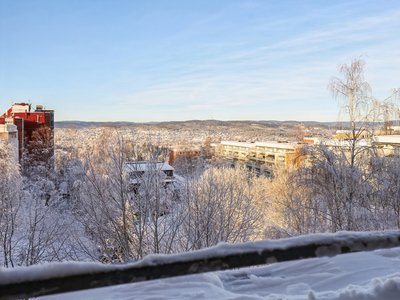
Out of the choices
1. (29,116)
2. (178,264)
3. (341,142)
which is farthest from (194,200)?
(29,116)

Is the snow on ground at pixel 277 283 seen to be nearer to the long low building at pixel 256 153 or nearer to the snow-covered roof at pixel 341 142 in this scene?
the snow-covered roof at pixel 341 142

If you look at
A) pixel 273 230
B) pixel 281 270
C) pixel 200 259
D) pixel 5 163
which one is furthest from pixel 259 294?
pixel 5 163

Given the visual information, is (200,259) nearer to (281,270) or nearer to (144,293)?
(144,293)

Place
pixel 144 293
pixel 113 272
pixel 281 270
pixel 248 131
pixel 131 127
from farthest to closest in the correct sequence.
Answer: pixel 248 131
pixel 131 127
pixel 281 270
pixel 144 293
pixel 113 272

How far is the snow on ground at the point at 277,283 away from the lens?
1.91 meters

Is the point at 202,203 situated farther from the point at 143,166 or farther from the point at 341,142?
the point at 341,142

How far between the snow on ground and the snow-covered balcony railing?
2.08 feet

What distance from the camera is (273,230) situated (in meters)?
9.51

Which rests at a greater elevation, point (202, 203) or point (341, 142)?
point (341, 142)

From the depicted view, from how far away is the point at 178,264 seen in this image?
1.02 metres

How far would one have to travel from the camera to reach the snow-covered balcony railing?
876 mm

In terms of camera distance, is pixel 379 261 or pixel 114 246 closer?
pixel 379 261

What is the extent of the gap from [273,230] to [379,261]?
7.28m

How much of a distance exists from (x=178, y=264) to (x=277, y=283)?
132 centimetres
